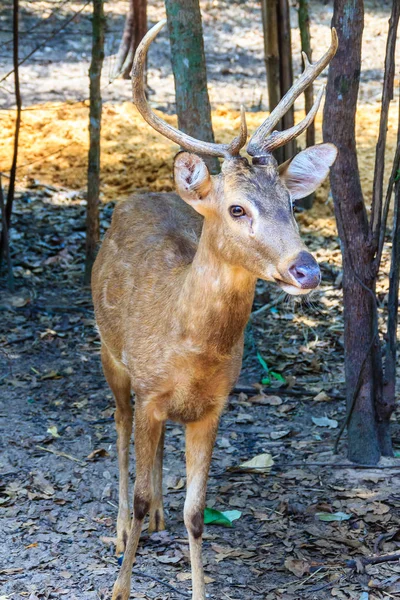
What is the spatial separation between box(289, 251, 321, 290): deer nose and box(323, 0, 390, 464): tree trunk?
79.8 inches

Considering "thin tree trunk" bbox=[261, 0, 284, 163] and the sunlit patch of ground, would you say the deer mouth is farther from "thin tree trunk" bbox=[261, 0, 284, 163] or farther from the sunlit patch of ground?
the sunlit patch of ground

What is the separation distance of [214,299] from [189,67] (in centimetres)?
310

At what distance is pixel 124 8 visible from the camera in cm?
1781

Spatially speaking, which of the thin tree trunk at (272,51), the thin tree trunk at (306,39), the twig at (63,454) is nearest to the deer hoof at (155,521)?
the twig at (63,454)

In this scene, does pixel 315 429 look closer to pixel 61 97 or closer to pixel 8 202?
pixel 8 202

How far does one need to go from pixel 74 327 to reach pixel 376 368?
319cm

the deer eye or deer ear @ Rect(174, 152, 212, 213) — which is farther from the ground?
deer ear @ Rect(174, 152, 212, 213)

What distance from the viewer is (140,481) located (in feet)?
16.2

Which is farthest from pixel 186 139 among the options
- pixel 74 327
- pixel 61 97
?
pixel 61 97

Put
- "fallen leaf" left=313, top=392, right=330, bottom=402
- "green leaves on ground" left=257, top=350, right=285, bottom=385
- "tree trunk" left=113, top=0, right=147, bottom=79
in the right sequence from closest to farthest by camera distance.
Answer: "fallen leaf" left=313, top=392, right=330, bottom=402 < "green leaves on ground" left=257, top=350, right=285, bottom=385 < "tree trunk" left=113, top=0, right=147, bottom=79

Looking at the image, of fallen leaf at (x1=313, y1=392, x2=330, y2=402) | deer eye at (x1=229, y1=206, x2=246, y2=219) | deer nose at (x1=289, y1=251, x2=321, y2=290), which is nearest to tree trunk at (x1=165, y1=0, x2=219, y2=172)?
fallen leaf at (x1=313, y1=392, x2=330, y2=402)

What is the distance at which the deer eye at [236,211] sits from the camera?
4.10 metres

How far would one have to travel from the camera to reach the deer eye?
4.10 m

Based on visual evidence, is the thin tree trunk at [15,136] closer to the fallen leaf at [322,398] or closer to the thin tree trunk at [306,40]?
the thin tree trunk at [306,40]
